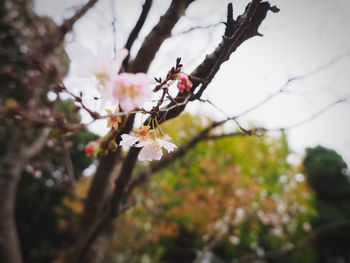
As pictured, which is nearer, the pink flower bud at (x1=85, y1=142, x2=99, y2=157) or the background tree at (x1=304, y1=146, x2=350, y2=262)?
the pink flower bud at (x1=85, y1=142, x2=99, y2=157)

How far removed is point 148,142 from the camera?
3.08ft

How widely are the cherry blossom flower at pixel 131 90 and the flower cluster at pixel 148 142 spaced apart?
0.69ft

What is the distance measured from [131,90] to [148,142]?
0.23 metres

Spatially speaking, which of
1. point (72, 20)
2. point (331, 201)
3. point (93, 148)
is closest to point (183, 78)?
point (93, 148)

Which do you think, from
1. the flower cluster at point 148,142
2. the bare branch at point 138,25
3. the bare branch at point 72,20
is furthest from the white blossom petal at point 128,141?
the bare branch at point 72,20

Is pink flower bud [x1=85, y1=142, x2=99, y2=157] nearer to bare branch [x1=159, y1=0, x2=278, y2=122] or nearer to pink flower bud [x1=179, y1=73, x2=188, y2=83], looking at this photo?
bare branch [x1=159, y1=0, x2=278, y2=122]

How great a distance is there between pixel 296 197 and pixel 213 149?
188 inches

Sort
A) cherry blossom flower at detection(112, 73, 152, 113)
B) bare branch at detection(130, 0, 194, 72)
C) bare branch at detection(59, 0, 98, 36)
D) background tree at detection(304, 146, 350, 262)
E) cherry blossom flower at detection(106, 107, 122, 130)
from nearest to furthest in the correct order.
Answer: cherry blossom flower at detection(112, 73, 152, 113), cherry blossom flower at detection(106, 107, 122, 130), bare branch at detection(130, 0, 194, 72), bare branch at detection(59, 0, 98, 36), background tree at detection(304, 146, 350, 262)

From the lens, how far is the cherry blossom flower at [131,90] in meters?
0.76

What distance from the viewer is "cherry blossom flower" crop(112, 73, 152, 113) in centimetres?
76

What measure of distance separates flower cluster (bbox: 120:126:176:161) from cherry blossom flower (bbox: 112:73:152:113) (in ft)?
0.69

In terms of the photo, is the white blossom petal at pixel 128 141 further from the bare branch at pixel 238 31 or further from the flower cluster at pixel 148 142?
the bare branch at pixel 238 31

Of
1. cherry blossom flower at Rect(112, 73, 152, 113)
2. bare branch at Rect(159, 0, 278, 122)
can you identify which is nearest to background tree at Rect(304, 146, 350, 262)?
bare branch at Rect(159, 0, 278, 122)

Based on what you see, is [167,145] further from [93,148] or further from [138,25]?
[138,25]
